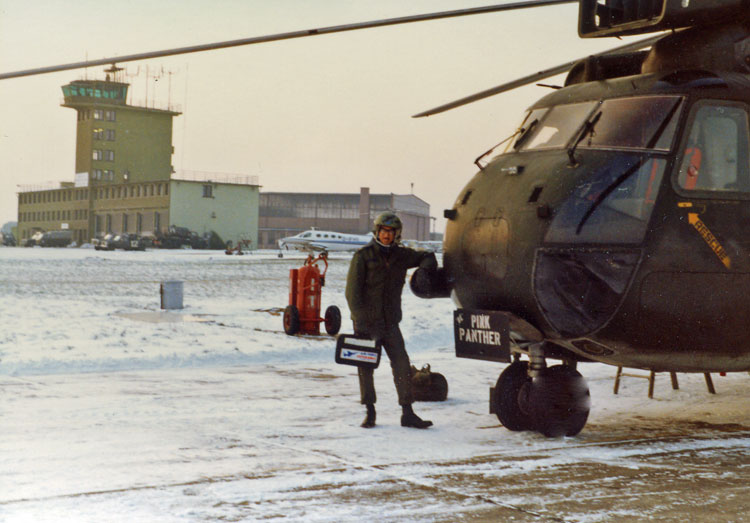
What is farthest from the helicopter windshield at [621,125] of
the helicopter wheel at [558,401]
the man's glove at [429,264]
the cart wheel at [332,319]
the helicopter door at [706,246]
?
the cart wheel at [332,319]

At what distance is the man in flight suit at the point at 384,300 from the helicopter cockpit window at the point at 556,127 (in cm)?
133

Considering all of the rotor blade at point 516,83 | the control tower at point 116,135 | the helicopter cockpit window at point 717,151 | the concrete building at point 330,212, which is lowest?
the helicopter cockpit window at point 717,151

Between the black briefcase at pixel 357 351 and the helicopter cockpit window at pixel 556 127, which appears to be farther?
the black briefcase at pixel 357 351

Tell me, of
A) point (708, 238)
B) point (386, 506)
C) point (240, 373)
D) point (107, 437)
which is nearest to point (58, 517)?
point (386, 506)

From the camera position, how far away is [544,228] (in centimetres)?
693

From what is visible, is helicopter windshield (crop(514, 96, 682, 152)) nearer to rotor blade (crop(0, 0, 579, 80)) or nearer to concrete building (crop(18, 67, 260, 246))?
rotor blade (crop(0, 0, 579, 80))

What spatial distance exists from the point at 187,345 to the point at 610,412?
698 centimetres

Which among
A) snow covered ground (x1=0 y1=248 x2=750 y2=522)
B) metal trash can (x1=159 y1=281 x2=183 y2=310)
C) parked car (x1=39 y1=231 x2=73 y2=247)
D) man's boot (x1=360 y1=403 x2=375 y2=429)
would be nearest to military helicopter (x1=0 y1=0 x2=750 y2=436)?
snow covered ground (x1=0 y1=248 x2=750 y2=522)

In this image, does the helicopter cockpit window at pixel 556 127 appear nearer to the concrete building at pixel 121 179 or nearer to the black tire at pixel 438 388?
the black tire at pixel 438 388

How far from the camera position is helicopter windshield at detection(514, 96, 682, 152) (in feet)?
A: 23.6

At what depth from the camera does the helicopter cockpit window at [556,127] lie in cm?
763

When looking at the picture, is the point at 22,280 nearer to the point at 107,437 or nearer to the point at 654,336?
the point at 107,437

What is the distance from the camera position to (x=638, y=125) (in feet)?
23.9

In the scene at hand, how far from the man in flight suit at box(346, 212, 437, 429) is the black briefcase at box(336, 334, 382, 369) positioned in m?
0.10
